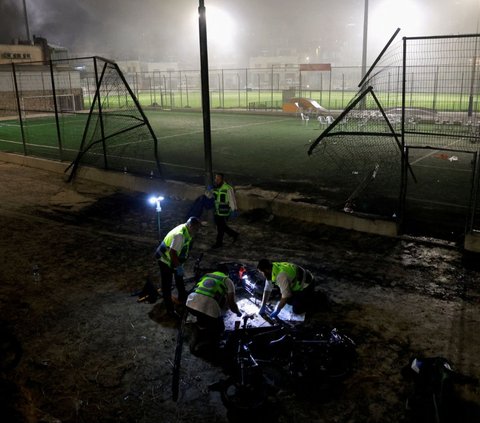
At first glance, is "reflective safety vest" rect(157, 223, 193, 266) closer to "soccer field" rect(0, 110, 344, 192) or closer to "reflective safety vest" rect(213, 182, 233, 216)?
"reflective safety vest" rect(213, 182, 233, 216)

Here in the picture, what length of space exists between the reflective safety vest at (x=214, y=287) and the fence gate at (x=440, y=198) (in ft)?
16.5

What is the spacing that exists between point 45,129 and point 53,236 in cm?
1877

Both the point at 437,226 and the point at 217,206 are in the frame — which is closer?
the point at 217,206

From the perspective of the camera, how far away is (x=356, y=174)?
14.9 metres

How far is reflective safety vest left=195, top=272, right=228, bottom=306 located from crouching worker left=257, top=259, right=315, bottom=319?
A: 56cm

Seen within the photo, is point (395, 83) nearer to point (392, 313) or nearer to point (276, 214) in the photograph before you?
point (276, 214)

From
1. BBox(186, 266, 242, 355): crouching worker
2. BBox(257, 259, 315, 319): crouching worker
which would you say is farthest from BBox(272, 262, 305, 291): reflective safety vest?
BBox(186, 266, 242, 355): crouching worker

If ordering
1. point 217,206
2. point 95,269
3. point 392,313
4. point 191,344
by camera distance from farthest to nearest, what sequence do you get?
point 217,206 → point 95,269 → point 392,313 → point 191,344

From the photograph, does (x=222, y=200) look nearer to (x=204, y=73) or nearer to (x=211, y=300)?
(x=204, y=73)

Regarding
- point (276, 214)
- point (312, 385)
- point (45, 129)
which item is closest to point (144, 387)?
point (312, 385)

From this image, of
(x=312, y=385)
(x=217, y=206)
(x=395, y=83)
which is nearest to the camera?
(x=312, y=385)

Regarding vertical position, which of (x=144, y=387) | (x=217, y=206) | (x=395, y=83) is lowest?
(x=144, y=387)

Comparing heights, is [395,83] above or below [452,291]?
above

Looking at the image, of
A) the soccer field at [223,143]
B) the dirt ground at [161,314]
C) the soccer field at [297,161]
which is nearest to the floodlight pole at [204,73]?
the dirt ground at [161,314]
